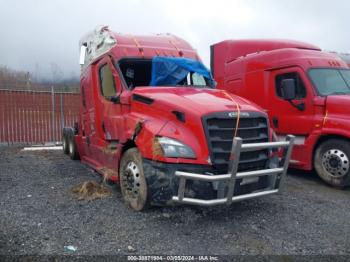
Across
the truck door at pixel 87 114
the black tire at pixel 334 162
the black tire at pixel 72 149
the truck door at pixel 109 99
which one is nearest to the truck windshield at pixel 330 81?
the black tire at pixel 334 162

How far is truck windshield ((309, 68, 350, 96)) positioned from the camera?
785 centimetres

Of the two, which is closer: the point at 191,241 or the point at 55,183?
the point at 191,241

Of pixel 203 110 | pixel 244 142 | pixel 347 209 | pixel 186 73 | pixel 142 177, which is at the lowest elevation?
pixel 347 209

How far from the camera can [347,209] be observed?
5.86 m

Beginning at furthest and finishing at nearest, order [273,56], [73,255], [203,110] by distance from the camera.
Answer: [273,56] → [203,110] → [73,255]

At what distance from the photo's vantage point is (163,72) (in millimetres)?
6305

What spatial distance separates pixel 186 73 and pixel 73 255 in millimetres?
3656

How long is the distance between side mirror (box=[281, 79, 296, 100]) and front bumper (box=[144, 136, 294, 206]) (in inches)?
129

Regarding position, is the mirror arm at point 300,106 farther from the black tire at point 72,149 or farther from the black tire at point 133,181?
the black tire at point 72,149

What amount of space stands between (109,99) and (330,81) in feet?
15.8

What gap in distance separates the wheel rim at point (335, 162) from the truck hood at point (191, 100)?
2.72 m

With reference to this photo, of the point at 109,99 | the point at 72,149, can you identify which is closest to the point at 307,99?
the point at 109,99

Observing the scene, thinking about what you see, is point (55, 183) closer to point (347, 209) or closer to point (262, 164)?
point (262, 164)

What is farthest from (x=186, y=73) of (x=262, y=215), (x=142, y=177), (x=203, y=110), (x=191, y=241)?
(x=191, y=241)
